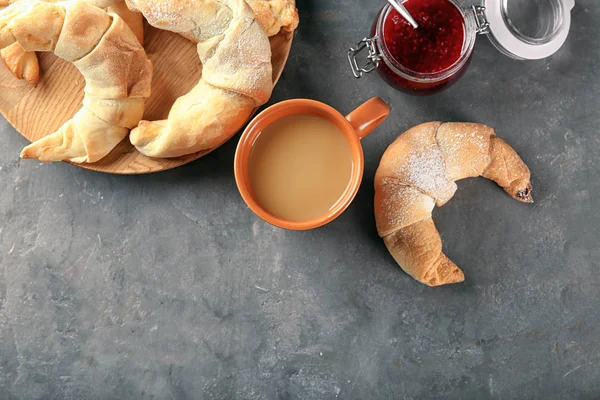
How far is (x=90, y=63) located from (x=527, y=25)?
110cm

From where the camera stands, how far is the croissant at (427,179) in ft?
4.19

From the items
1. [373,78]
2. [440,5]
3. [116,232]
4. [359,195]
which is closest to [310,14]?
[373,78]

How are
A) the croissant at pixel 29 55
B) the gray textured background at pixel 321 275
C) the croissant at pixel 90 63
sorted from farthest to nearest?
1. the gray textured background at pixel 321 275
2. the croissant at pixel 29 55
3. the croissant at pixel 90 63

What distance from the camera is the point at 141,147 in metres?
1.23

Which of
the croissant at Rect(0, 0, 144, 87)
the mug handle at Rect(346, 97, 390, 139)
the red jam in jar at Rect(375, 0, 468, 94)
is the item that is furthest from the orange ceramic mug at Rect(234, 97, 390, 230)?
the croissant at Rect(0, 0, 144, 87)

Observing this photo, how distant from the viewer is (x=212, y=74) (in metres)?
1.19

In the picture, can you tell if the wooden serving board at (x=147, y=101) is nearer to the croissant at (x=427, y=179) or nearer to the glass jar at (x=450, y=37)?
the glass jar at (x=450, y=37)

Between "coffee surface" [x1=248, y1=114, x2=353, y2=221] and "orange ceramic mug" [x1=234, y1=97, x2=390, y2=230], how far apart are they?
1cm

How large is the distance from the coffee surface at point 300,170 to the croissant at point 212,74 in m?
0.11

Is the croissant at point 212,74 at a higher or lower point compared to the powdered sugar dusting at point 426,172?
higher

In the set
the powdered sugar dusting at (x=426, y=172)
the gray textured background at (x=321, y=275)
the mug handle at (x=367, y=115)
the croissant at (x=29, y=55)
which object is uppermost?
the croissant at (x=29, y=55)

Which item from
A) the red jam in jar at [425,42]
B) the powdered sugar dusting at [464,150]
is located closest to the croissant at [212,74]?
the red jam in jar at [425,42]

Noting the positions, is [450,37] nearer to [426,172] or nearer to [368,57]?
[368,57]

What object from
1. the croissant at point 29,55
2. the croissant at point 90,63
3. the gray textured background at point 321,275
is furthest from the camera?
the gray textured background at point 321,275
